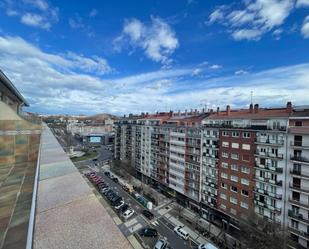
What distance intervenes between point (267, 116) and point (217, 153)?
6.39 meters

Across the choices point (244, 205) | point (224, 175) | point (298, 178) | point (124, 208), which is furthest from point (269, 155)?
point (124, 208)

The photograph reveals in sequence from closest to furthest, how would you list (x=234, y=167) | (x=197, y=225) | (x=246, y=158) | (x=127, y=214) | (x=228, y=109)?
1. (x=246, y=158)
2. (x=234, y=167)
3. (x=197, y=225)
4. (x=127, y=214)
5. (x=228, y=109)

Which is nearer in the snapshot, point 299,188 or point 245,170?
point 299,188

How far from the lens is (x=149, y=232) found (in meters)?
18.6

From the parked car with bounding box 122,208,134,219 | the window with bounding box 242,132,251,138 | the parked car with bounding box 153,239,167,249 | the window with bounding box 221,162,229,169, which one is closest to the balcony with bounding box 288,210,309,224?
the window with bounding box 221,162,229,169

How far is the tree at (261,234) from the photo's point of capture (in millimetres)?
14219

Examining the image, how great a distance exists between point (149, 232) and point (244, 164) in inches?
467

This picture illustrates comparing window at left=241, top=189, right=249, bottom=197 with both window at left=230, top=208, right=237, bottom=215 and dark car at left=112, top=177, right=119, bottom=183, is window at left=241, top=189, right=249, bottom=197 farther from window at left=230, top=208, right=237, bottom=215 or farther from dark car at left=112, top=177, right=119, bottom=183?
dark car at left=112, top=177, right=119, bottom=183

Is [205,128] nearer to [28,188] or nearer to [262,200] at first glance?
[262,200]

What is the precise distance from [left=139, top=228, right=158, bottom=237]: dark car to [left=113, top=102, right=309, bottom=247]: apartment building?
7022mm

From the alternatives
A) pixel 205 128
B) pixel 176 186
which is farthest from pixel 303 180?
pixel 176 186

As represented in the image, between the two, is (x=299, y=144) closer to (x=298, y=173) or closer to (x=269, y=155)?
(x=298, y=173)

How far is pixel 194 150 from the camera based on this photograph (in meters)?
23.3

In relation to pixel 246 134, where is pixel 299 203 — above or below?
below
